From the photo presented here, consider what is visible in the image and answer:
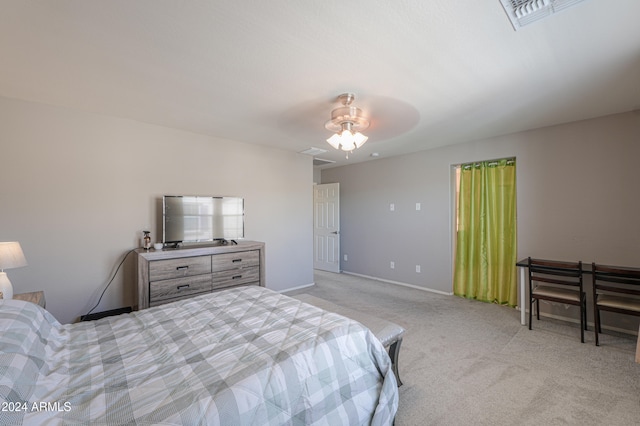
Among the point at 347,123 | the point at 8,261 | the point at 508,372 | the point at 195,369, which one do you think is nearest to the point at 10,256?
the point at 8,261

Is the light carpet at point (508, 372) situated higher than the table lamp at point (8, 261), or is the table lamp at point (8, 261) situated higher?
the table lamp at point (8, 261)

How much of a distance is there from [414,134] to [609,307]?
8.75 feet

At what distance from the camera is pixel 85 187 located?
2908 mm

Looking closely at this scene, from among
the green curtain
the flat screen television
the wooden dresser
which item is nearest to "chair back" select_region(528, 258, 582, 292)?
the green curtain

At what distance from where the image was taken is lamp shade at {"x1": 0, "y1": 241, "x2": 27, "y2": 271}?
2.00 meters

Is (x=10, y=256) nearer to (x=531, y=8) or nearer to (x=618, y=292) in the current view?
(x=531, y=8)

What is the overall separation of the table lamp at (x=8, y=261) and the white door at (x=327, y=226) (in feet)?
15.9

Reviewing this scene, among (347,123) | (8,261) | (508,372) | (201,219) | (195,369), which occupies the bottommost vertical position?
(508,372)

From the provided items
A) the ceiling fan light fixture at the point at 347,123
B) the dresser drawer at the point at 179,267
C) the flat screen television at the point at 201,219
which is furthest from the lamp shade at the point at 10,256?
the ceiling fan light fixture at the point at 347,123

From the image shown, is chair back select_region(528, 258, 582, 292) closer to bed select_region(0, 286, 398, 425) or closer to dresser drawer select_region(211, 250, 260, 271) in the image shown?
bed select_region(0, 286, 398, 425)

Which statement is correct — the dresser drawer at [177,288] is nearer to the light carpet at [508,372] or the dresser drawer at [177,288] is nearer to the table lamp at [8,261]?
the table lamp at [8,261]

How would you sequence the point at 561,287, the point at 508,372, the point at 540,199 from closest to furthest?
the point at 508,372 < the point at 561,287 < the point at 540,199

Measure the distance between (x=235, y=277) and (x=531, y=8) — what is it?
3.43 m

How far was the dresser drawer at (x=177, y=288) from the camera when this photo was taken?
280 centimetres
